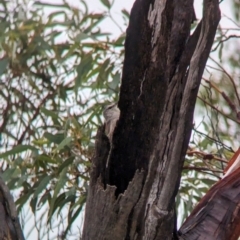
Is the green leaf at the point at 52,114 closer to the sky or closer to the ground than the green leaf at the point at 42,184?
closer to the sky

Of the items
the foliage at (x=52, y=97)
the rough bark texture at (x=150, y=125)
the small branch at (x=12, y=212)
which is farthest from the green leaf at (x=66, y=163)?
the rough bark texture at (x=150, y=125)

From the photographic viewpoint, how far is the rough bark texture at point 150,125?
0.93 meters

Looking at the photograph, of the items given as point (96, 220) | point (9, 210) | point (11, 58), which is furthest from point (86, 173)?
point (96, 220)

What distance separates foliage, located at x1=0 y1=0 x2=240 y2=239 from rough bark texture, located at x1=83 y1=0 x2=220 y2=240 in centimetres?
68

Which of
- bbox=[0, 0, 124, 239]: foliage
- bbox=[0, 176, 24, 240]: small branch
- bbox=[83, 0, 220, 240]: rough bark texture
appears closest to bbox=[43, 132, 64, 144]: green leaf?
bbox=[0, 0, 124, 239]: foliage

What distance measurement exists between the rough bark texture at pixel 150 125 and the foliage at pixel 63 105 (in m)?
0.68

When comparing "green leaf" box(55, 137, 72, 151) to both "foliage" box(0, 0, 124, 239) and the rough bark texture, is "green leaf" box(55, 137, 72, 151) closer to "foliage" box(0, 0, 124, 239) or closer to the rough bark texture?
"foliage" box(0, 0, 124, 239)

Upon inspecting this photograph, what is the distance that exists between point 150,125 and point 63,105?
4.35 ft

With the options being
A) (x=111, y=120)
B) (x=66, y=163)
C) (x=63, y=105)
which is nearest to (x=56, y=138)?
(x=66, y=163)

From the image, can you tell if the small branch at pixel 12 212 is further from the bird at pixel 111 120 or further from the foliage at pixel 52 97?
the foliage at pixel 52 97

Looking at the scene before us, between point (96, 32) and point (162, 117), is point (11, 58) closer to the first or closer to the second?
point (96, 32)

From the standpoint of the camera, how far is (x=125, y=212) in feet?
3.07

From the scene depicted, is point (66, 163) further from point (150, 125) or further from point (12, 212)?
point (150, 125)

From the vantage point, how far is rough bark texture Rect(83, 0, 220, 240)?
3.04 feet
